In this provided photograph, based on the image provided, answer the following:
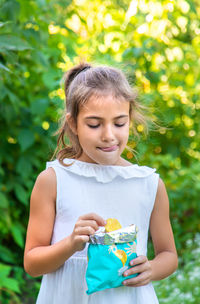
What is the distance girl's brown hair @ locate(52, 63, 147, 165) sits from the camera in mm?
1474

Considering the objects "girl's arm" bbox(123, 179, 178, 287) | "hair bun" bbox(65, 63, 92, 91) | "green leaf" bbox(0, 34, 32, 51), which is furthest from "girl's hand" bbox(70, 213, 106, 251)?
"green leaf" bbox(0, 34, 32, 51)

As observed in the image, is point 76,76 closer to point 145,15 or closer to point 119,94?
point 119,94

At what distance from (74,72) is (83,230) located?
2.00ft

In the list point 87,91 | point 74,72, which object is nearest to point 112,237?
point 87,91

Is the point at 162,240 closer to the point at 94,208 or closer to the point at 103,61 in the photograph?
the point at 94,208

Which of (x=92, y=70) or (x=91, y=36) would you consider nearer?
(x=92, y=70)

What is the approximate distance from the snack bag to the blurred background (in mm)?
1241

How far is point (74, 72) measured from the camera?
5.41 feet

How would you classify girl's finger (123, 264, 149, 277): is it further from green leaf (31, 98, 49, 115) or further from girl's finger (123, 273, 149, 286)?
green leaf (31, 98, 49, 115)

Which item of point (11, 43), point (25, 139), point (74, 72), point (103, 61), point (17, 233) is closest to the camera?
point (74, 72)

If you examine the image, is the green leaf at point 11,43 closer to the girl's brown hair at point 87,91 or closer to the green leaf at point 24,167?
the girl's brown hair at point 87,91

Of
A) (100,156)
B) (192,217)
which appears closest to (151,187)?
(100,156)

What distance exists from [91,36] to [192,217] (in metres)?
1.70

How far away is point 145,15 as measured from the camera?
293cm
